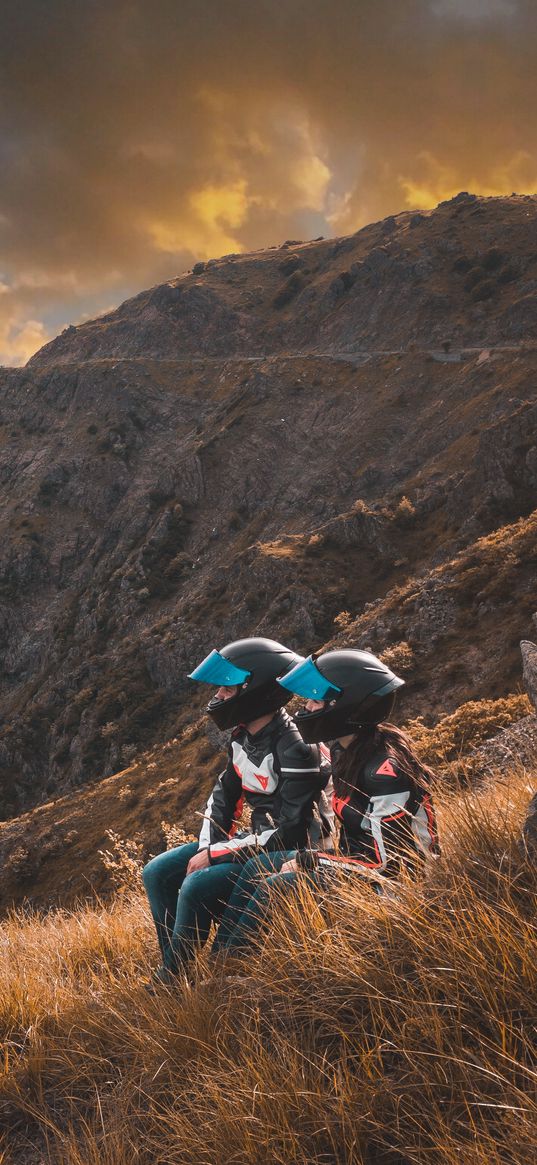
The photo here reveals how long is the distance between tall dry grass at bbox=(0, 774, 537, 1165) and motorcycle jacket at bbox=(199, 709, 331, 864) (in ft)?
2.59

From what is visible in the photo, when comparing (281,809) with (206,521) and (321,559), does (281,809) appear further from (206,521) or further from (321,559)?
(206,521)

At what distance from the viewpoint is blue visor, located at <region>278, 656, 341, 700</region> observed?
13.5 ft

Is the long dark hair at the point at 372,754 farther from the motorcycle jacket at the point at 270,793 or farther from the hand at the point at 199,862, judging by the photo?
the hand at the point at 199,862

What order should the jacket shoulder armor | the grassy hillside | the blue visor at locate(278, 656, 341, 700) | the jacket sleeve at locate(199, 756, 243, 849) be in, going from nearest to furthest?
the jacket shoulder armor, the blue visor at locate(278, 656, 341, 700), the jacket sleeve at locate(199, 756, 243, 849), the grassy hillside

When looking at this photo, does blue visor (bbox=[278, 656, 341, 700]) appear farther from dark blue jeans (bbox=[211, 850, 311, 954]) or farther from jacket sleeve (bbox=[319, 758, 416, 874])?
dark blue jeans (bbox=[211, 850, 311, 954])

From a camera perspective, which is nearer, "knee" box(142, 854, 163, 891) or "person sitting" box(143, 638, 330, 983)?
"person sitting" box(143, 638, 330, 983)

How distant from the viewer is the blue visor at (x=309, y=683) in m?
4.11

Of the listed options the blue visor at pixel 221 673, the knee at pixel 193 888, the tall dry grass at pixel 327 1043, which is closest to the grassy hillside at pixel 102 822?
the blue visor at pixel 221 673

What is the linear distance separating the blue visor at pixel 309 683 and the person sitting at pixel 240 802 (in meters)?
0.47

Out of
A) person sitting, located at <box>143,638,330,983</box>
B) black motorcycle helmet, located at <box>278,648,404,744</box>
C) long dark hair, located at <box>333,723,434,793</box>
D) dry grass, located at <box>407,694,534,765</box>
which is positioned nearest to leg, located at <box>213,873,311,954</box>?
person sitting, located at <box>143,638,330,983</box>

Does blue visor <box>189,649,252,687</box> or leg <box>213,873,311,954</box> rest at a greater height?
blue visor <box>189,649,252,687</box>

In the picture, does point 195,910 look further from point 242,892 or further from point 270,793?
point 270,793

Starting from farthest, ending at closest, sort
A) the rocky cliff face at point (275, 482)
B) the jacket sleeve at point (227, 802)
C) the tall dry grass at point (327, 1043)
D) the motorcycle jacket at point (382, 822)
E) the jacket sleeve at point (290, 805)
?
1. the rocky cliff face at point (275, 482)
2. the jacket sleeve at point (227, 802)
3. the jacket sleeve at point (290, 805)
4. the motorcycle jacket at point (382, 822)
5. the tall dry grass at point (327, 1043)

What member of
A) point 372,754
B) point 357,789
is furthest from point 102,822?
point 357,789
